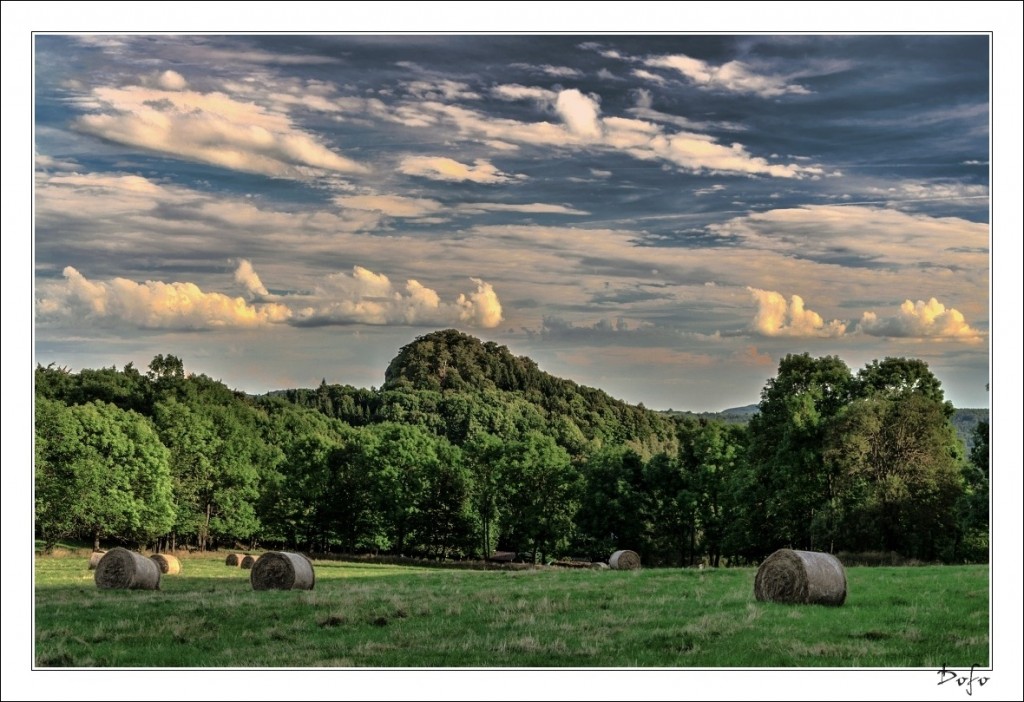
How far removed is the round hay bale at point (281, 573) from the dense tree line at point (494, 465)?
8.10 metres

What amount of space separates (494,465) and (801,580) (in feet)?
83.1

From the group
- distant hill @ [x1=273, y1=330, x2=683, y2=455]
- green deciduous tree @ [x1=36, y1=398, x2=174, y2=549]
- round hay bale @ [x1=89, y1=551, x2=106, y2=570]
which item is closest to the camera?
round hay bale @ [x1=89, y1=551, x2=106, y2=570]

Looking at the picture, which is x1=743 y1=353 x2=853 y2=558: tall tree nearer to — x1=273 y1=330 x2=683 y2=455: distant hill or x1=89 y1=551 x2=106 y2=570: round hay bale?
x1=273 y1=330 x2=683 y2=455: distant hill

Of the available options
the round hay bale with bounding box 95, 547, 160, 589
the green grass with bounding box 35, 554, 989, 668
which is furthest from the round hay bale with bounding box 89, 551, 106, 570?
the green grass with bounding box 35, 554, 989, 668

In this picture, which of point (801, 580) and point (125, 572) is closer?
point (801, 580)

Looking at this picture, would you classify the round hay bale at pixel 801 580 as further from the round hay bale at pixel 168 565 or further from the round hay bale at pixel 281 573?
Answer: the round hay bale at pixel 168 565

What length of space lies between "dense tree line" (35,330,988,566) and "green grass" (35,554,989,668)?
35.0ft

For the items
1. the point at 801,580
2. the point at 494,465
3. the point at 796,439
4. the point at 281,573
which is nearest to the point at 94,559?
the point at 281,573

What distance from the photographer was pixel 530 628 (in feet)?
41.7

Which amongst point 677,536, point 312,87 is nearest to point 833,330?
point 312,87

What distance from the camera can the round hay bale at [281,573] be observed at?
18.8 m

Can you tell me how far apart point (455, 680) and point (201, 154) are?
32.3 ft
